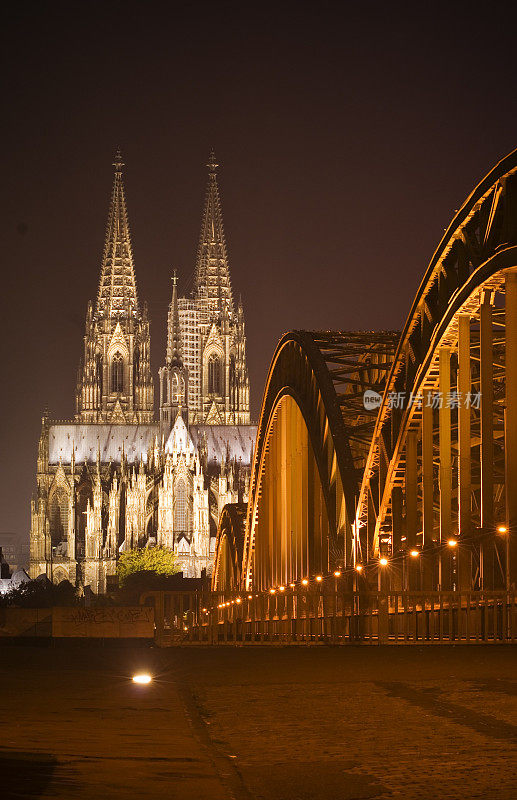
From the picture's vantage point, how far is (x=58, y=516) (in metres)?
185

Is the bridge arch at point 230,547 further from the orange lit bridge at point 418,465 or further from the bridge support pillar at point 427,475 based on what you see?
the bridge support pillar at point 427,475

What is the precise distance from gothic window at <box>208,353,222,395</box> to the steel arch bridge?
481 feet

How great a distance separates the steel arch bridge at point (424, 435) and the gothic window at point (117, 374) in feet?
493

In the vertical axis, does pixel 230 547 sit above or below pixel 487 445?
above

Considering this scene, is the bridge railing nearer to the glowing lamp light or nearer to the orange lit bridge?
the orange lit bridge

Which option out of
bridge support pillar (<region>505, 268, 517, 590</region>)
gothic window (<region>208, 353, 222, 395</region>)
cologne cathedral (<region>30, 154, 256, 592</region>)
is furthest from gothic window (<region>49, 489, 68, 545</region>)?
bridge support pillar (<region>505, 268, 517, 590</region>)

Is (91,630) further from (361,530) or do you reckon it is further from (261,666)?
(261,666)

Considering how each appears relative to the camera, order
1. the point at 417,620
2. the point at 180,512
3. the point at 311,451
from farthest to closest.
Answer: the point at 180,512 < the point at 311,451 < the point at 417,620

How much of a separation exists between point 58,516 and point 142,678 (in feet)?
558

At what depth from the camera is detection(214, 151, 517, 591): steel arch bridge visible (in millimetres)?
21188

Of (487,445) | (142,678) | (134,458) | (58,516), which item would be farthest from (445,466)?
(134,458)

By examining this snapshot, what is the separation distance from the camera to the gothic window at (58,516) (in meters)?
184

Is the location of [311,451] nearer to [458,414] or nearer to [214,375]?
[458,414]

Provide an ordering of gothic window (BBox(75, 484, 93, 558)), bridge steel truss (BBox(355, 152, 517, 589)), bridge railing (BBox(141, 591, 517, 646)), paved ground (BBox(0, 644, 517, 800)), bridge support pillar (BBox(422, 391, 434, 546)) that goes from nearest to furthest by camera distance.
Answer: paved ground (BBox(0, 644, 517, 800))
bridge steel truss (BBox(355, 152, 517, 589))
bridge railing (BBox(141, 591, 517, 646))
bridge support pillar (BBox(422, 391, 434, 546))
gothic window (BBox(75, 484, 93, 558))
